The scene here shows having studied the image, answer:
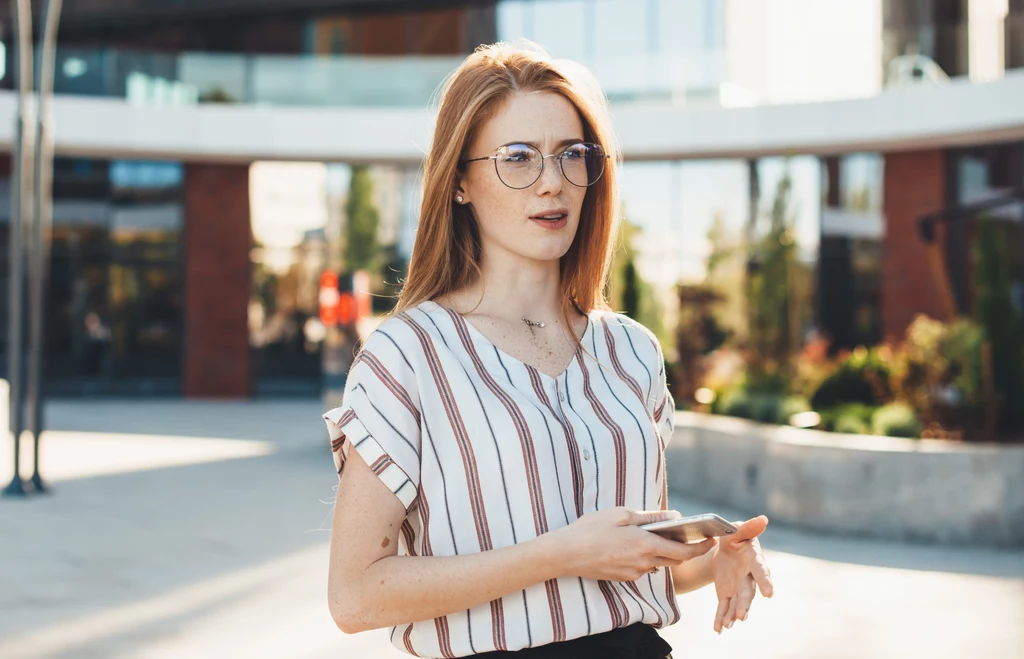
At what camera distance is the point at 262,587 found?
7336 millimetres

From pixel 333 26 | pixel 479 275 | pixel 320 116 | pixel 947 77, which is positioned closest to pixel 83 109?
pixel 320 116

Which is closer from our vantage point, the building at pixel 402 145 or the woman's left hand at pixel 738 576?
the woman's left hand at pixel 738 576

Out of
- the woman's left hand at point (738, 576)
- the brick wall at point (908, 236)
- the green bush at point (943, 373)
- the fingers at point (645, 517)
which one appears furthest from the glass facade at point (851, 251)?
the fingers at point (645, 517)

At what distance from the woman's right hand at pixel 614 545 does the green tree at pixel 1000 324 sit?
8.56 metres

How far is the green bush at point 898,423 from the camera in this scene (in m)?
9.51

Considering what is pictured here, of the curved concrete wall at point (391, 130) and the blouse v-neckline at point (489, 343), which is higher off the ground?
the curved concrete wall at point (391, 130)

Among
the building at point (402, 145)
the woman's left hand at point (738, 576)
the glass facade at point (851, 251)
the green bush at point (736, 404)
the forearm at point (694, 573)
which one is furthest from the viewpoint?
the glass facade at point (851, 251)

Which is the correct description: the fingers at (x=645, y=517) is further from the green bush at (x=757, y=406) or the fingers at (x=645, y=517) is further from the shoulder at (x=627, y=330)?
the green bush at (x=757, y=406)

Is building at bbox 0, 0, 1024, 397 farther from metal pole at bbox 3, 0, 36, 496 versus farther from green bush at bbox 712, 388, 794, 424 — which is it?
metal pole at bbox 3, 0, 36, 496

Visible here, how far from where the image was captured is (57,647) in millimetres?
5906

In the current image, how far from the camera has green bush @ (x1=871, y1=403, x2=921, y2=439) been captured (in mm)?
9508

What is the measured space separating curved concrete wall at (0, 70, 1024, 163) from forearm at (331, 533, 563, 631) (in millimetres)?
17809

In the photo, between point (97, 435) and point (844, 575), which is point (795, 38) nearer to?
point (97, 435)

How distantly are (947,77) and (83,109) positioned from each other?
1543cm
